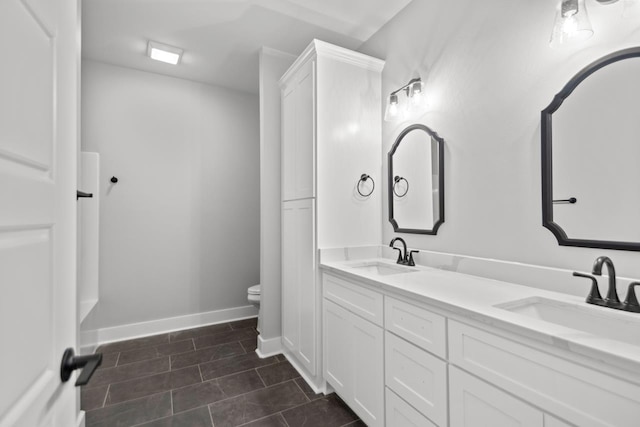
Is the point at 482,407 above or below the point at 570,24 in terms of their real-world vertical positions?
below

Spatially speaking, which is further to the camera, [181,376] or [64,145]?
[181,376]

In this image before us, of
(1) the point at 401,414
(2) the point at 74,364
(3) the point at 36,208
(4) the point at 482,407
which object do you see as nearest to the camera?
(3) the point at 36,208

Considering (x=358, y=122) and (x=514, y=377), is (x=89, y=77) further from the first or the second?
(x=514, y=377)

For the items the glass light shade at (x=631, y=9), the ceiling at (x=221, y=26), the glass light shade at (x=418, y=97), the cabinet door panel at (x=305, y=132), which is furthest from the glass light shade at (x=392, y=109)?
the glass light shade at (x=631, y=9)

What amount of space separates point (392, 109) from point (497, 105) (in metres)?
0.75

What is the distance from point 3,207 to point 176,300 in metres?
3.21

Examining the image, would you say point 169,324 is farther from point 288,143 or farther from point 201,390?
point 288,143

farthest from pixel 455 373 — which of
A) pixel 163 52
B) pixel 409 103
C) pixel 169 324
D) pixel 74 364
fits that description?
pixel 163 52

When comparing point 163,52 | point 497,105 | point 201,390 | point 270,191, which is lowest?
point 201,390

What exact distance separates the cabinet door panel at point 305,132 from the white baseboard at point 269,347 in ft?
4.43

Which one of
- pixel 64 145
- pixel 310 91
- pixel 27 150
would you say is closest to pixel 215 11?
pixel 310 91

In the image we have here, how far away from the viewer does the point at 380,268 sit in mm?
2234

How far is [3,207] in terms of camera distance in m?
0.44

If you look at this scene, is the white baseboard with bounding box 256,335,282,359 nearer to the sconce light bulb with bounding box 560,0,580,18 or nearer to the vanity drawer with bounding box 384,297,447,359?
the vanity drawer with bounding box 384,297,447,359
